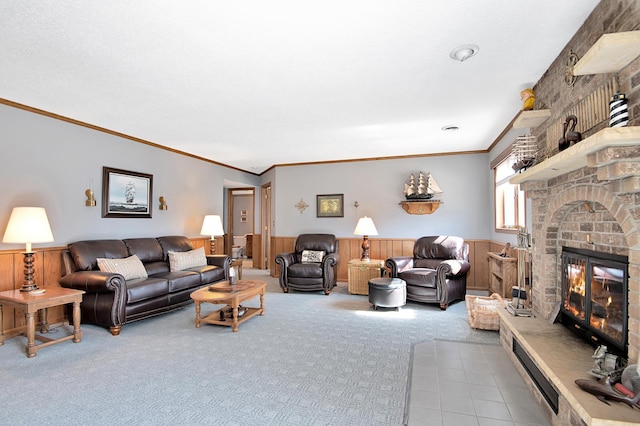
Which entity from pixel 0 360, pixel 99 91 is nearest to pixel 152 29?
pixel 99 91

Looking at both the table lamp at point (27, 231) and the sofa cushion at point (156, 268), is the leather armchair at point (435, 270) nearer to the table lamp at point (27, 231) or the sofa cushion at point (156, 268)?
the sofa cushion at point (156, 268)

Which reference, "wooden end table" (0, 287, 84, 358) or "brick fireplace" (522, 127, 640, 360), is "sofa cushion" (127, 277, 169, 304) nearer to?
"wooden end table" (0, 287, 84, 358)

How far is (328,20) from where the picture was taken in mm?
2023

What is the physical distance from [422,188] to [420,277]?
76.3 inches

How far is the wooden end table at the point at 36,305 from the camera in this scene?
2961 mm

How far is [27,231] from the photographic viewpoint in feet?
10.4

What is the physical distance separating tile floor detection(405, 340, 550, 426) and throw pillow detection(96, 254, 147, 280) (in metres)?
3.40

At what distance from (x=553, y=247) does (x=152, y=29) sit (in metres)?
3.29

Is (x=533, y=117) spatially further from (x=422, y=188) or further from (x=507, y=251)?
(x=422, y=188)

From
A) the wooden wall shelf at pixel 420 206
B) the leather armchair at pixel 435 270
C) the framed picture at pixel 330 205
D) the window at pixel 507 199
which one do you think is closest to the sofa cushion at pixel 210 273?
the framed picture at pixel 330 205

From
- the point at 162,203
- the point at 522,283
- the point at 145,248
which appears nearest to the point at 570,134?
the point at 522,283

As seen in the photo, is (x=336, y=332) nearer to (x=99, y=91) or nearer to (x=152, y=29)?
(x=152, y=29)

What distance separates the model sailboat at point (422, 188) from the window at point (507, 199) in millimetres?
991

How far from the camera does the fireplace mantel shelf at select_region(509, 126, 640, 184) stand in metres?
1.38
